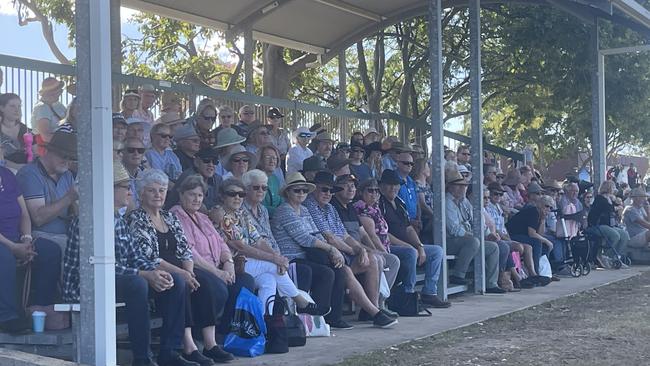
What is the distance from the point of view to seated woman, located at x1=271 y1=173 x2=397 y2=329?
927cm

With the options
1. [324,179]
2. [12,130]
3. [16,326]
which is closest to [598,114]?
[324,179]

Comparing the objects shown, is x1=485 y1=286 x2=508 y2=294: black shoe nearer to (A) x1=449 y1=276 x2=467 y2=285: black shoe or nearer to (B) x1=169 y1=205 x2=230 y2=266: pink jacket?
(A) x1=449 y1=276 x2=467 y2=285: black shoe

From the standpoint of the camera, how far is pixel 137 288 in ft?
22.3

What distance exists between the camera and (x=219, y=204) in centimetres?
867

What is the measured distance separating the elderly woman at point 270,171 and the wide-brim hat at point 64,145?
270cm

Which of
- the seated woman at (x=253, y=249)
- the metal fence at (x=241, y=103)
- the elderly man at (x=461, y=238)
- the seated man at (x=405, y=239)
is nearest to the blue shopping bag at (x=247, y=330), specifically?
the seated woman at (x=253, y=249)


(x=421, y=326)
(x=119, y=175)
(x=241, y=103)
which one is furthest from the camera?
(x=241, y=103)

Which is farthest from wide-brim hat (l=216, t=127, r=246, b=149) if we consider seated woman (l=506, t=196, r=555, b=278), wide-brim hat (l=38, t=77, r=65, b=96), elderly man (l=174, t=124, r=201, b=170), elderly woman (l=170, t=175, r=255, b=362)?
seated woman (l=506, t=196, r=555, b=278)

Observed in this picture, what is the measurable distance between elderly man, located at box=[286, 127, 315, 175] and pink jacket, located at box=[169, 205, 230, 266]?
2.83 meters

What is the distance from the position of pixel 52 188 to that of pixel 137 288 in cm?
117

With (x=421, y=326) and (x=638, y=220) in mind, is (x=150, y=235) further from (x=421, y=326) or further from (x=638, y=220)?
(x=638, y=220)

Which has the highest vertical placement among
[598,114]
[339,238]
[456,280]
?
[598,114]

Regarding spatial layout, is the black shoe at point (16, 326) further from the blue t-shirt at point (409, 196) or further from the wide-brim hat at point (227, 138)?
the blue t-shirt at point (409, 196)

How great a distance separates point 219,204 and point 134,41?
2198 cm
